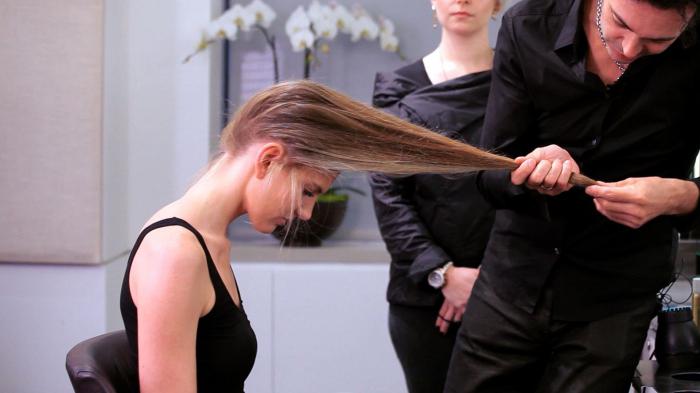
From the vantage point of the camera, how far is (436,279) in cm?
211

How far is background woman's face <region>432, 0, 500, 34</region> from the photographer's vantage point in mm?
2176

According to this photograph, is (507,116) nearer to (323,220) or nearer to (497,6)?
(497,6)

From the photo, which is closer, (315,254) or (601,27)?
(601,27)

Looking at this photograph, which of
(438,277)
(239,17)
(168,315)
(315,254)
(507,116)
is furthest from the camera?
(239,17)

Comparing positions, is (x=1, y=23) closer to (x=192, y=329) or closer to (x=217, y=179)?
(x=217, y=179)

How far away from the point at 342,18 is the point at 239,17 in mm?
408

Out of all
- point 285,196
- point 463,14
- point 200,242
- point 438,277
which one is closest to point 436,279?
point 438,277

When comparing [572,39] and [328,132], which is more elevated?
[572,39]

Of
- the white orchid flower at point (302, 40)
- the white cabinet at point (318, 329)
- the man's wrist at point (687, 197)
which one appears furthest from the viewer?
the white orchid flower at point (302, 40)

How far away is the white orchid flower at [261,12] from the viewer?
145 inches

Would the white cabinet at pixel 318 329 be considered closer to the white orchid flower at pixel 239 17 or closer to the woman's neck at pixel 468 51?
the white orchid flower at pixel 239 17

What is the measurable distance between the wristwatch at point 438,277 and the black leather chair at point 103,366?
0.79 meters

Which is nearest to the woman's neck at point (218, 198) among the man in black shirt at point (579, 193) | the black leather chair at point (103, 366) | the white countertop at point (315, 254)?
the black leather chair at point (103, 366)

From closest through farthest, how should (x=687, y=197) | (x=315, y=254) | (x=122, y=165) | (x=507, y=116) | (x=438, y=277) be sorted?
1. (x=687, y=197)
2. (x=507, y=116)
3. (x=438, y=277)
4. (x=122, y=165)
5. (x=315, y=254)
